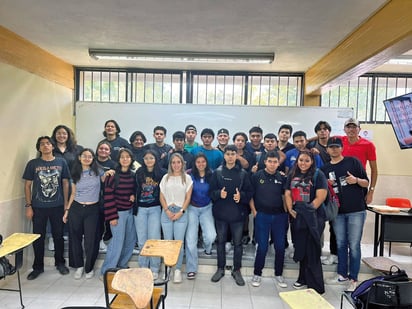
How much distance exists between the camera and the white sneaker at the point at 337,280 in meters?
3.56

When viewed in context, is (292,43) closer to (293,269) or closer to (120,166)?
(120,166)

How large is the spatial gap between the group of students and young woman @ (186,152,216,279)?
0.04ft

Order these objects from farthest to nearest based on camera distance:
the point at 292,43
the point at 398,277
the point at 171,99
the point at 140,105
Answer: the point at 171,99, the point at 140,105, the point at 292,43, the point at 398,277

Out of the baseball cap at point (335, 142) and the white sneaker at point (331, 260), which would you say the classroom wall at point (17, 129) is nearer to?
the baseball cap at point (335, 142)

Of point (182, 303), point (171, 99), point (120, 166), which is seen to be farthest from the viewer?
point (171, 99)

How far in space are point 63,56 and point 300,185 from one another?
3893mm

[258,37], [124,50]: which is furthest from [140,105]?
[258,37]

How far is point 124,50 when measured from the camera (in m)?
4.22

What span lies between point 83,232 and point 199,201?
144cm

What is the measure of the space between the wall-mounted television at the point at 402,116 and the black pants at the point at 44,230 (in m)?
4.18

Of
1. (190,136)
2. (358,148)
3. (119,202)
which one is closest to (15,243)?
(119,202)

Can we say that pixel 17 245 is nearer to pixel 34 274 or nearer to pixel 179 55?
pixel 34 274

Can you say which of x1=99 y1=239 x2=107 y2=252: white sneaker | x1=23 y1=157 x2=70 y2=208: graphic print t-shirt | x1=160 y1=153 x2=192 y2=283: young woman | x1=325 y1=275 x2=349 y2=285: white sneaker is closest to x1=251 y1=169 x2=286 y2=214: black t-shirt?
x1=160 y1=153 x2=192 y2=283: young woman

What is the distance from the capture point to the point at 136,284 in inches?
74.9
